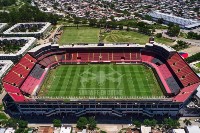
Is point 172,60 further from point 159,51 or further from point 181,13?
point 181,13

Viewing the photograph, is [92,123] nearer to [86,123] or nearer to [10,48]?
[86,123]

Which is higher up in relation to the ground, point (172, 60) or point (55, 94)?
point (172, 60)

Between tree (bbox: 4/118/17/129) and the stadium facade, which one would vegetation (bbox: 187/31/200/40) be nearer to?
the stadium facade

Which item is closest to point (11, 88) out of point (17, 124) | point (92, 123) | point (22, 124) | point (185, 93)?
point (17, 124)

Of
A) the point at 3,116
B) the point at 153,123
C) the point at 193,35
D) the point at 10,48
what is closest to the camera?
the point at 153,123

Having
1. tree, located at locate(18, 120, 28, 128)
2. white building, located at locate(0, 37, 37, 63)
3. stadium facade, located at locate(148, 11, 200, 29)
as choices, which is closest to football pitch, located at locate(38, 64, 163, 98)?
tree, located at locate(18, 120, 28, 128)

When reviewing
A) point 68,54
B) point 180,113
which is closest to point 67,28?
point 68,54
